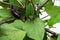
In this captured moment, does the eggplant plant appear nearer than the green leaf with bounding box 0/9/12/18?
Yes

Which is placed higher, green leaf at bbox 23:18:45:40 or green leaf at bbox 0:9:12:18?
green leaf at bbox 0:9:12:18

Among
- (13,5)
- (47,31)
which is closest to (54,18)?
(47,31)

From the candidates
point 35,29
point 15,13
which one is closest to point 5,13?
point 15,13

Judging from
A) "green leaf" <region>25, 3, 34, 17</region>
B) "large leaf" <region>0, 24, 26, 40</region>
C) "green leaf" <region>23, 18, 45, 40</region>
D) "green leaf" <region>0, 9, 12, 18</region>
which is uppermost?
"green leaf" <region>25, 3, 34, 17</region>

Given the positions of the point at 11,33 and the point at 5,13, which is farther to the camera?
the point at 5,13

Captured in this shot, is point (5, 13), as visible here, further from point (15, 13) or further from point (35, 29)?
point (35, 29)

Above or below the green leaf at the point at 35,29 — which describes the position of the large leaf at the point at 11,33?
A: below
